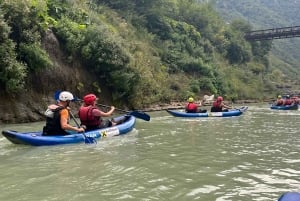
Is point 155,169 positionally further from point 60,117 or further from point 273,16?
point 273,16

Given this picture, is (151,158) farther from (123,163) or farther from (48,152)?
(48,152)

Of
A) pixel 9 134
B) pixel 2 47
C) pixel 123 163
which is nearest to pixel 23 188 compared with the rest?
pixel 123 163

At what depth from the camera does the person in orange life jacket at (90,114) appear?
10.7 meters

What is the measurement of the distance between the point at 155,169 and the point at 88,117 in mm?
4261

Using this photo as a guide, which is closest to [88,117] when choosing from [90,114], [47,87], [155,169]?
[90,114]

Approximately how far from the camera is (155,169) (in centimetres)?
717

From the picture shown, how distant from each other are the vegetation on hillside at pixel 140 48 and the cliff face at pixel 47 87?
1.40 ft

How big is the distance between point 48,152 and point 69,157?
2.78ft

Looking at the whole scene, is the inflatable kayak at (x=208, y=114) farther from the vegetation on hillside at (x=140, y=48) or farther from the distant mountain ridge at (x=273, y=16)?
the distant mountain ridge at (x=273, y=16)

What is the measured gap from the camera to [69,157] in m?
8.39

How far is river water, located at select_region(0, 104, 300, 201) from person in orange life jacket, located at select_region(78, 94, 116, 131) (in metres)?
0.60

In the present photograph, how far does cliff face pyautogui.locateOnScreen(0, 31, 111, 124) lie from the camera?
16.4 metres

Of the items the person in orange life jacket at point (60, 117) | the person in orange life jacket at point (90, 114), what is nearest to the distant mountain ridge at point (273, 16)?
the person in orange life jacket at point (90, 114)

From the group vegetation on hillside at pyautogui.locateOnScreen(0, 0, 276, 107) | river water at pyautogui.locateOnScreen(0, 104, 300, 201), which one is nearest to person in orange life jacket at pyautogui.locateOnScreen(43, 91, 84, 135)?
river water at pyautogui.locateOnScreen(0, 104, 300, 201)
